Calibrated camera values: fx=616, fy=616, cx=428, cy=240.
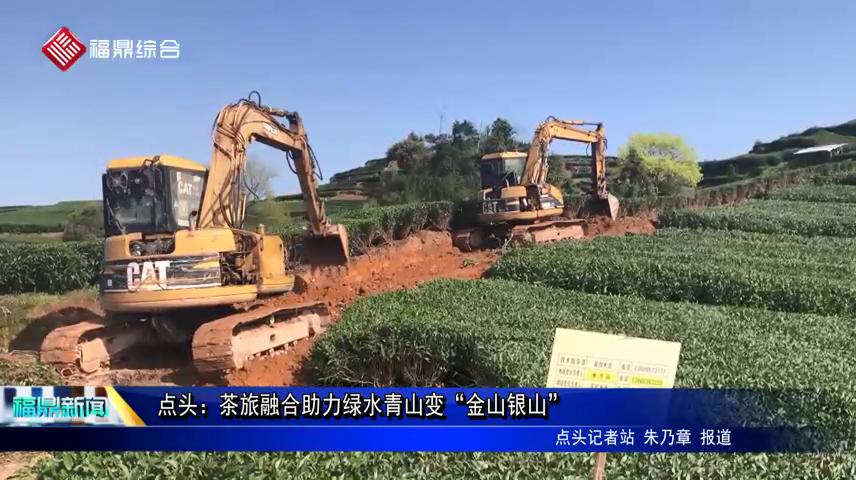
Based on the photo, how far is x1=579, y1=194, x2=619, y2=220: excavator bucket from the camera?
15.5 meters

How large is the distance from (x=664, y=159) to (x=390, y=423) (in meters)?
6.01

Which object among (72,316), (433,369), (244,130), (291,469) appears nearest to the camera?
(291,469)

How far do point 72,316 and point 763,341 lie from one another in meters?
7.00

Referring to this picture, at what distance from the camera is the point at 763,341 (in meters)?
5.77

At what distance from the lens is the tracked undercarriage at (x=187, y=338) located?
19.1ft

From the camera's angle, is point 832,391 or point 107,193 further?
point 107,193

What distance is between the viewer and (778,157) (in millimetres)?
10188

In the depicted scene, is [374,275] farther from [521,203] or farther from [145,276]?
[145,276]

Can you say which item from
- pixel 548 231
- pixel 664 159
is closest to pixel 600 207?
pixel 548 231

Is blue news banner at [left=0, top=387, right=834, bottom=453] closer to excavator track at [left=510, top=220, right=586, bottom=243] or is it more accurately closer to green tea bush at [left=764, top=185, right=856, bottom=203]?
excavator track at [left=510, top=220, right=586, bottom=243]

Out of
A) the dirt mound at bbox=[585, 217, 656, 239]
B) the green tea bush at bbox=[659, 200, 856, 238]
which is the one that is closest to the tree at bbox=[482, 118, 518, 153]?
the dirt mound at bbox=[585, 217, 656, 239]

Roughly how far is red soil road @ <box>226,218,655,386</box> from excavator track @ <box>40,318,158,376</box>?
1321 millimetres

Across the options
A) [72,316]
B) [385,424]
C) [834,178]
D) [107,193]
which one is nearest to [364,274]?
[72,316]

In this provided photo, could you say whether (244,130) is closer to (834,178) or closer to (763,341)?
(763,341)
